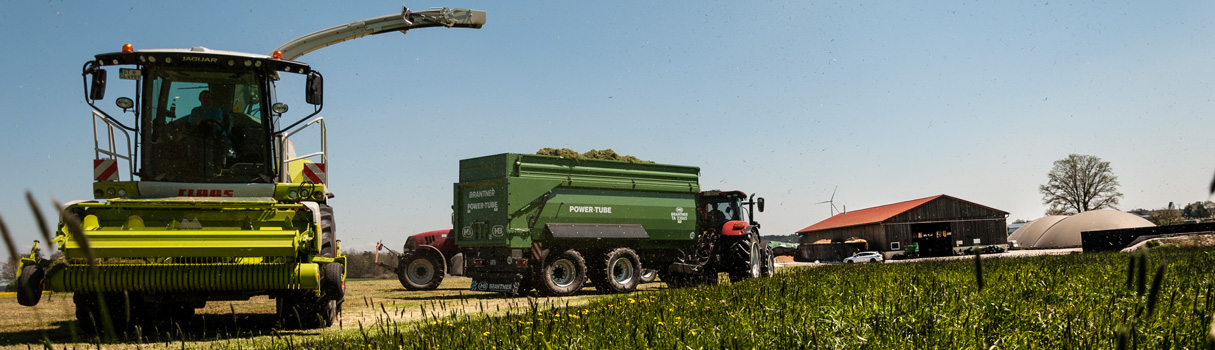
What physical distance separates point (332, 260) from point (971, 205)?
58.5 metres

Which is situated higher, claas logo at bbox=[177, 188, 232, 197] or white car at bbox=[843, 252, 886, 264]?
claas logo at bbox=[177, 188, 232, 197]

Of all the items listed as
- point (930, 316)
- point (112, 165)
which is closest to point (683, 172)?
point (112, 165)

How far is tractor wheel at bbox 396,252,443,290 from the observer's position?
19.5 m

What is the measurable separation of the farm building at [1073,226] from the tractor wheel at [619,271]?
5256cm

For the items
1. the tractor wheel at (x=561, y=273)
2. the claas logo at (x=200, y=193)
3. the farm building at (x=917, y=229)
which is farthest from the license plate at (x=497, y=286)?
the farm building at (x=917, y=229)

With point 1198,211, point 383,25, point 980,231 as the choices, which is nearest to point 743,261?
point 383,25

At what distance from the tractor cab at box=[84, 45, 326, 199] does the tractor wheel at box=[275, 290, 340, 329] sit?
1395 mm

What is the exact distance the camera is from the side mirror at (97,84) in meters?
9.03

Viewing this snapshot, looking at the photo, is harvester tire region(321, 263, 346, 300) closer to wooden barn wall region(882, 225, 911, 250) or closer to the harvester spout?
the harvester spout

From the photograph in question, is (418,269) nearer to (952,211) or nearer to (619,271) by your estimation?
(619,271)

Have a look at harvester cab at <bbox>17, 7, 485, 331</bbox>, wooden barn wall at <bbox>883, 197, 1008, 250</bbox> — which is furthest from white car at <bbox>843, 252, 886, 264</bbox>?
harvester cab at <bbox>17, 7, 485, 331</bbox>

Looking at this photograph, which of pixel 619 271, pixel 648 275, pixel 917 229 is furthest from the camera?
pixel 917 229

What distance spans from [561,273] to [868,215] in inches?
1877

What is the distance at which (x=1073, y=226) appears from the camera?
2378 inches
